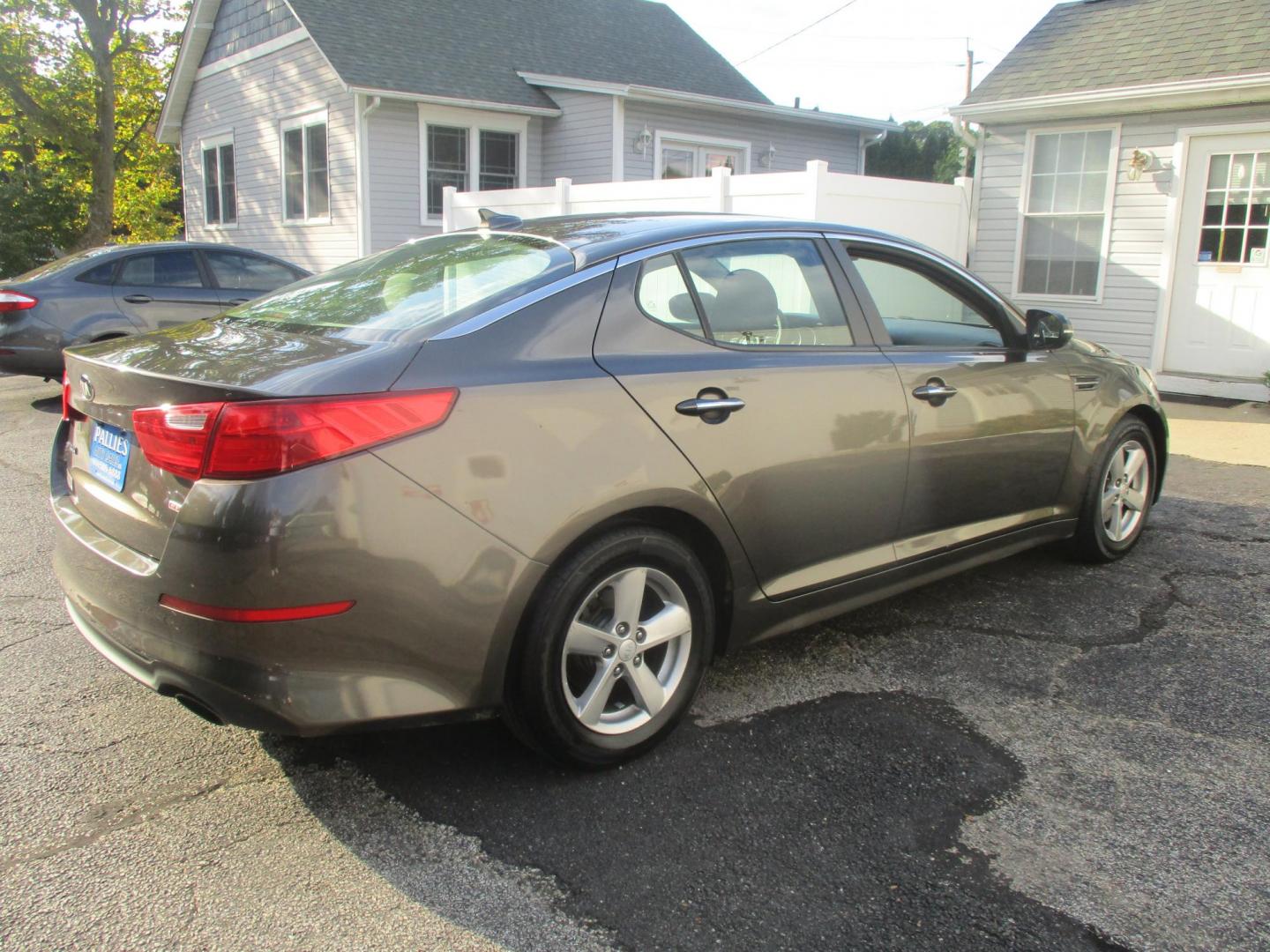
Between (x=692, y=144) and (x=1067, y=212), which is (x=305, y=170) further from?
(x=1067, y=212)

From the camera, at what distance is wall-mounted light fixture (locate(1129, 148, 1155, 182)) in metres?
10.2

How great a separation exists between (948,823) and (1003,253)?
9.89 metres

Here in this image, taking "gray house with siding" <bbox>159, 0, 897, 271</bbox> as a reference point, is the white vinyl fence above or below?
below

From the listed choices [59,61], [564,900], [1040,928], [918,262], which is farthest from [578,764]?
[59,61]

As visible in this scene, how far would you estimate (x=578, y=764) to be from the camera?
2998mm

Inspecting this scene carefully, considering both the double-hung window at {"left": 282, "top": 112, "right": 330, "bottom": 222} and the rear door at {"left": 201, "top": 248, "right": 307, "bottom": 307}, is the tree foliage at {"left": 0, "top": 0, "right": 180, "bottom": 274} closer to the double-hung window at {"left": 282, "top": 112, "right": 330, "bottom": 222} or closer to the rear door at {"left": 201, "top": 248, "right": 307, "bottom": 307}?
the double-hung window at {"left": 282, "top": 112, "right": 330, "bottom": 222}

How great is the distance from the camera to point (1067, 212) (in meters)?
11.0

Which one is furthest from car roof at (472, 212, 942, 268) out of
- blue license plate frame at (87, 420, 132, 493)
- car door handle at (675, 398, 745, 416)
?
blue license plate frame at (87, 420, 132, 493)

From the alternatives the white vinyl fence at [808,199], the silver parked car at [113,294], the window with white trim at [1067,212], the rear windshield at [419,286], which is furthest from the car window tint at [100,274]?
the window with white trim at [1067,212]

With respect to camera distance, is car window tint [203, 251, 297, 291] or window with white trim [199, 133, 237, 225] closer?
car window tint [203, 251, 297, 291]

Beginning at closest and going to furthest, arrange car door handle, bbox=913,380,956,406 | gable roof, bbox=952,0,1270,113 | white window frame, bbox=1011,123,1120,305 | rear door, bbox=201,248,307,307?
1. car door handle, bbox=913,380,956,406
2. gable roof, bbox=952,0,1270,113
3. rear door, bbox=201,248,307,307
4. white window frame, bbox=1011,123,1120,305

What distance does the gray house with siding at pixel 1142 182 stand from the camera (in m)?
9.76

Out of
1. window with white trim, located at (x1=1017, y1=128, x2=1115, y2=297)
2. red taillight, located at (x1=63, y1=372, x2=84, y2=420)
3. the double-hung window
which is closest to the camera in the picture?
red taillight, located at (x1=63, y1=372, x2=84, y2=420)

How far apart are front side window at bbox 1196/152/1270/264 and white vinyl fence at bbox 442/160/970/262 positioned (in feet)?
8.04
